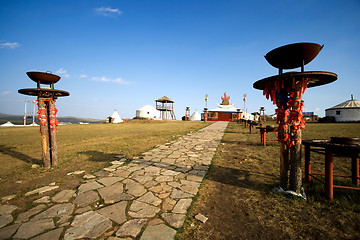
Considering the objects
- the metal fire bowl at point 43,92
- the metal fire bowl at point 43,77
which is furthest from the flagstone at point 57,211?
the metal fire bowl at point 43,77

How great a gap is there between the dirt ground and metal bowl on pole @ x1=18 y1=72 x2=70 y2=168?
15.5 feet

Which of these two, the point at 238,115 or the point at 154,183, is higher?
the point at 238,115

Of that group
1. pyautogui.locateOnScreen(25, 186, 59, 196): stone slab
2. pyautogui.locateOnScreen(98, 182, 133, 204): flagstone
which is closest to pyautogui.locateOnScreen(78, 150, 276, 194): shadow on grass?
pyautogui.locateOnScreen(98, 182, 133, 204): flagstone

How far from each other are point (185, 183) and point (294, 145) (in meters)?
2.26

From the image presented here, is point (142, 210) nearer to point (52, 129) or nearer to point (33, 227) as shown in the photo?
point (33, 227)

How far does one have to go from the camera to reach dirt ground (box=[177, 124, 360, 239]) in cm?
193

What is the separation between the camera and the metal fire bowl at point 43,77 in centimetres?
431

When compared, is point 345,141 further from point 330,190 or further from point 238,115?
point 238,115

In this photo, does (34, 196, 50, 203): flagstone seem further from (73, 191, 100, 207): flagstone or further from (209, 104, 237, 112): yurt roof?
(209, 104, 237, 112): yurt roof

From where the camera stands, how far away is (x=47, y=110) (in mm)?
4637

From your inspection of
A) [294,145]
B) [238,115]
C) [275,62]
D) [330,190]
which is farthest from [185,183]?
[238,115]

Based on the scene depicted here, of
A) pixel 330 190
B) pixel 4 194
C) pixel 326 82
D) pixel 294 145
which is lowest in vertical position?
pixel 4 194

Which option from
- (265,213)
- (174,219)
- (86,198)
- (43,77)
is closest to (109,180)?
(86,198)

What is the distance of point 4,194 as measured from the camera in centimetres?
305
